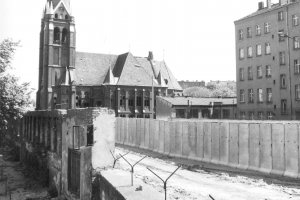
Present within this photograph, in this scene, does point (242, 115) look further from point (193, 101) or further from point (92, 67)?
point (92, 67)

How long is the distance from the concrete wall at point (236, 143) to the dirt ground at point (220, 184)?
0.57m

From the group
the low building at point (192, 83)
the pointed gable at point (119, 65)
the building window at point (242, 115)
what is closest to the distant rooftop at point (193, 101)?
the building window at point (242, 115)

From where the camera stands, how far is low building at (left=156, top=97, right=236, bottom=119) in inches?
2024

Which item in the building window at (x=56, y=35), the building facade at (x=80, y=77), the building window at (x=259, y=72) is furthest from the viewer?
the building window at (x=56, y=35)

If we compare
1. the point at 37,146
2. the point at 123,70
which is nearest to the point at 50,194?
the point at 37,146

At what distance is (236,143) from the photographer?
17.2m

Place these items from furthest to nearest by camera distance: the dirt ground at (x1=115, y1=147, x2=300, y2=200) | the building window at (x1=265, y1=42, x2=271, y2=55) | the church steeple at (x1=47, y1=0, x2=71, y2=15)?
1. the church steeple at (x1=47, y1=0, x2=71, y2=15)
2. the building window at (x1=265, y1=42, x2=271, y2=55)
3. the dirt ground at (x1=115, y1=147, x2=300, y2=200)

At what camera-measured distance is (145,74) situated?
217 ft

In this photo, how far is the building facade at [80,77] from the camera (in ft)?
194

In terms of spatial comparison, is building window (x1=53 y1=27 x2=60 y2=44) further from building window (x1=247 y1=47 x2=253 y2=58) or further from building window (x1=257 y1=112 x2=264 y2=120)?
building window (x1=257 y1=112 x2=264 y2=120)

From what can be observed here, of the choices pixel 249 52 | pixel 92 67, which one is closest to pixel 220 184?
pixel 249 52

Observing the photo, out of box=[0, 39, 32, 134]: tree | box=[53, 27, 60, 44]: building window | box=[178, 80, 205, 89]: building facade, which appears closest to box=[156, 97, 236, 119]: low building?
box=[53, 27, 60, 44]: building window

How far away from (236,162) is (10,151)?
3471 cm

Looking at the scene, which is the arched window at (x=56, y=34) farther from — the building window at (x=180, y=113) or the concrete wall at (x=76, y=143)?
the concrete wall at (x=76, y=143)
